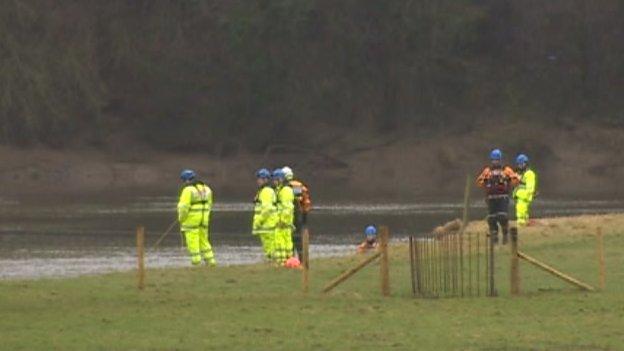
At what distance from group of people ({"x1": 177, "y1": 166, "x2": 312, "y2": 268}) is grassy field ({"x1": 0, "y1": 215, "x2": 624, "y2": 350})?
1.88m

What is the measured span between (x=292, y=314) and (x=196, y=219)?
9.68 meters

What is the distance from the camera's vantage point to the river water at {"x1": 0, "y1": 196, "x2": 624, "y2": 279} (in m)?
38.0

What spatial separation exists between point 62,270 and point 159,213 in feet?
75.2

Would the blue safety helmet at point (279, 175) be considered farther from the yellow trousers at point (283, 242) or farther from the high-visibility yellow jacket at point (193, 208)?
the high-visibility yellow jacket at point (193, 208)

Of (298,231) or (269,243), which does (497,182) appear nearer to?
(298,231)

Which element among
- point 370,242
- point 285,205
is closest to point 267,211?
point 285,205

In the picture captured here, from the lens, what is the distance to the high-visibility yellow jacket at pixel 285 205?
31.8m

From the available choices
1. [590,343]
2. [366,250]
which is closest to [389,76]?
[366,250]

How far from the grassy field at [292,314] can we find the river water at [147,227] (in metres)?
6.20

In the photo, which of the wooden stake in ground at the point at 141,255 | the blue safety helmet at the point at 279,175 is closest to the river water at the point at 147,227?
the blue safety helmet at the point at 279,175

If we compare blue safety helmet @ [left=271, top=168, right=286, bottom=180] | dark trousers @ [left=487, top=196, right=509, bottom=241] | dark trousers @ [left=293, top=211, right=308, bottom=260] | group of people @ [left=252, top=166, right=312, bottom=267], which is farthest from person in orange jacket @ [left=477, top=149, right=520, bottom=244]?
blue safety helmet @ [left=271, top=168, right=286, bottom=180]

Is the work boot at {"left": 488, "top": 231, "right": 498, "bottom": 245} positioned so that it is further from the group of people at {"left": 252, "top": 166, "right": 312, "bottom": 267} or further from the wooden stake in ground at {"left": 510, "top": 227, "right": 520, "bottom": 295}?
the group of people at {"left": 252, "top": 166, "right": 312, "bottom": 267}

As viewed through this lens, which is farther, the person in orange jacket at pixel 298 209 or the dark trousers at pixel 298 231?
the dark trousers at pixel 298 231

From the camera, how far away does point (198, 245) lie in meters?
32.5
